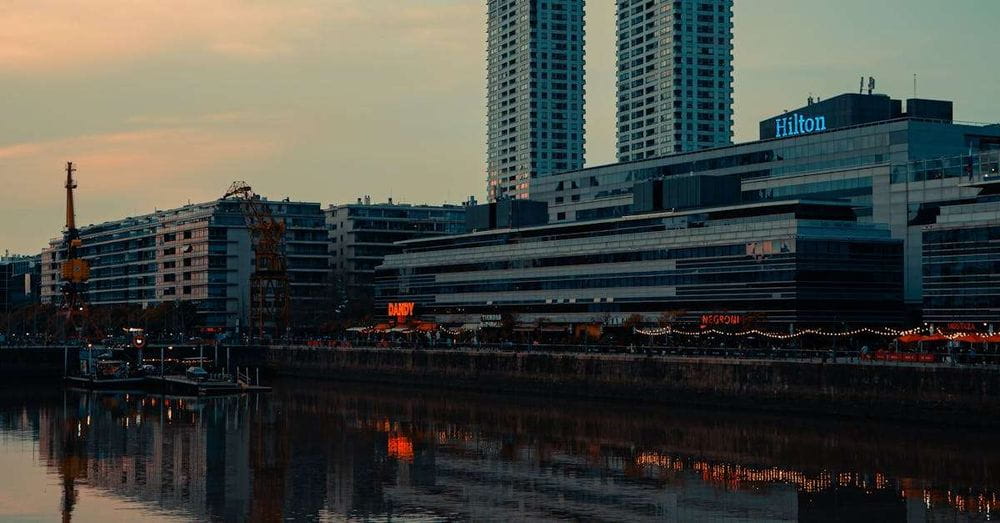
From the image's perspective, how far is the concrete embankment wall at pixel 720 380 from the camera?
103 m

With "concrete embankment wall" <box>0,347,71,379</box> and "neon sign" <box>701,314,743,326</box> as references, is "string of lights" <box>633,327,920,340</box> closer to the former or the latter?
"neon sign" <box>701,314,743,326</box>

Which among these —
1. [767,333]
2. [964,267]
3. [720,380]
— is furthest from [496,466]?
[767,333]

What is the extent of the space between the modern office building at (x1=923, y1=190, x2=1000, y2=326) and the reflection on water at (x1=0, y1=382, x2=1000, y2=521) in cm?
2920

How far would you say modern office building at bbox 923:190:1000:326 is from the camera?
131125 millimetres

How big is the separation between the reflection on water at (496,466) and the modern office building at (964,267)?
2920cm

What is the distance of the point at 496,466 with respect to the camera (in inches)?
3529

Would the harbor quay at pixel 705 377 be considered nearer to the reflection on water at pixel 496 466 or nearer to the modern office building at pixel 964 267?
the reflection on water at pixel 496 466

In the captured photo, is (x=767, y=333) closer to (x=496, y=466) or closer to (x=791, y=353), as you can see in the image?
(x=791, y=353)

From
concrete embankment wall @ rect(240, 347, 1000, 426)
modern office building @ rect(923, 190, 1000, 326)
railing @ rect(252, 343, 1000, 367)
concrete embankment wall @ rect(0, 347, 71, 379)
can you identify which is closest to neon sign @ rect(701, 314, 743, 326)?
railing @ rect(252, 343, 1000, 367)

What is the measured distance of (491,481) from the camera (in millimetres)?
82625

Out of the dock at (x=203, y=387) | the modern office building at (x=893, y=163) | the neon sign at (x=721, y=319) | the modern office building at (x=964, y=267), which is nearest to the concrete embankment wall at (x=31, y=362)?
the dock at (x=203, y=387)

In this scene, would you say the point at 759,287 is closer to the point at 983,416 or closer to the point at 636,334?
the point at 636,334

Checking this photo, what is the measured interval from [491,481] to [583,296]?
351ft

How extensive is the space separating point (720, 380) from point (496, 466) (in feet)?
131
